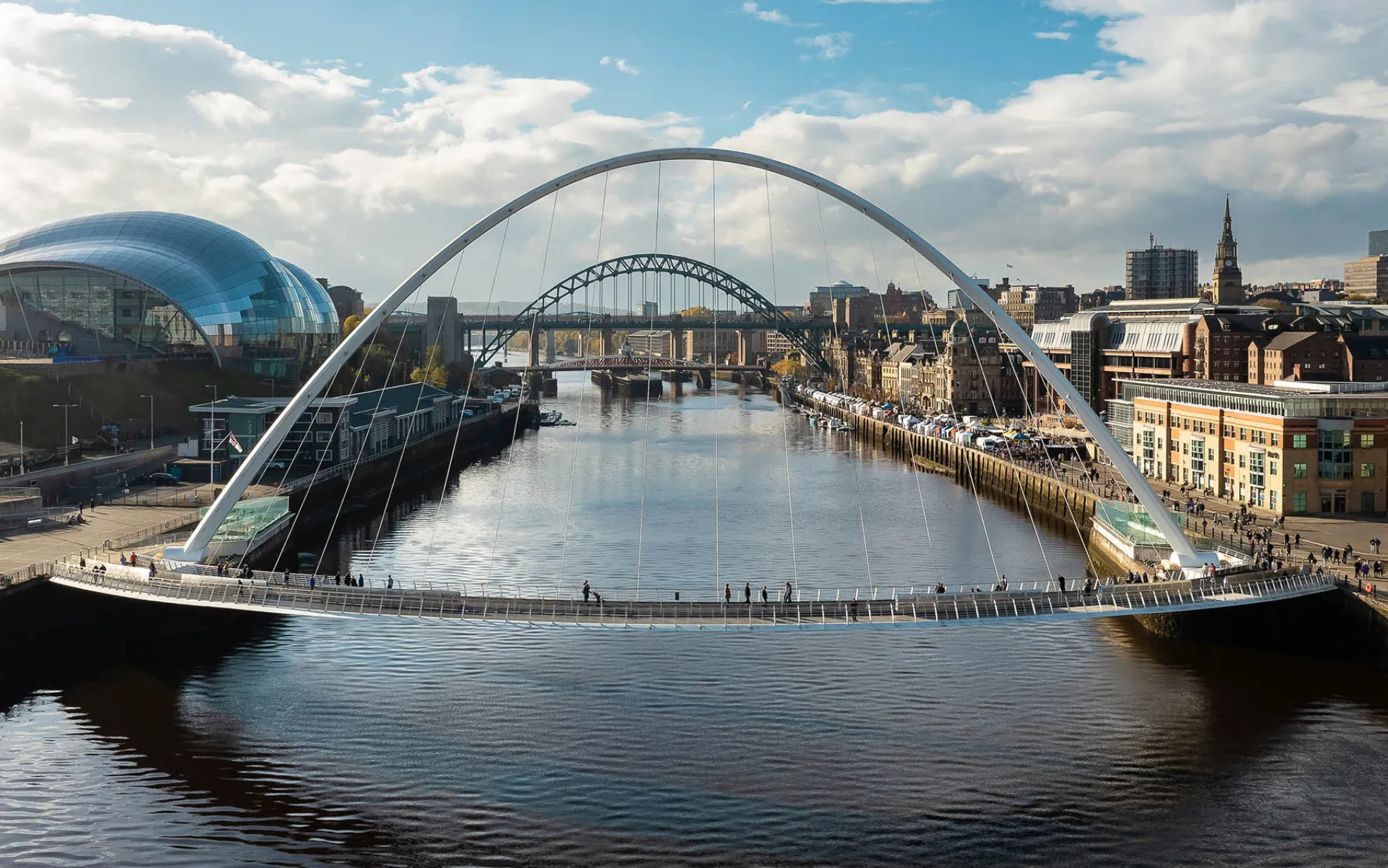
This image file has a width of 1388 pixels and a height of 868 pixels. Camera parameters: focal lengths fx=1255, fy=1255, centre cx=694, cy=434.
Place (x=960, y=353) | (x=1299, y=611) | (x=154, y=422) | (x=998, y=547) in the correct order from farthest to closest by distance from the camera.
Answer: (x=960, y=353)
(x=154, y=422)
(x=998, y=547)
(x=1299, y=611)

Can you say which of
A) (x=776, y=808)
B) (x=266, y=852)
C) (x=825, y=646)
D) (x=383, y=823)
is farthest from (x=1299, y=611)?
(x=266, y=852)

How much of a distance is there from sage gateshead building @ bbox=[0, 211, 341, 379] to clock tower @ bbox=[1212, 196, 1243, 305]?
93.0m

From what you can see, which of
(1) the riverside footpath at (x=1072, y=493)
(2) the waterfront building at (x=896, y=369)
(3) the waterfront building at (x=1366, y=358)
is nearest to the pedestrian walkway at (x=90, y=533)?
(1) the riverside footpath at (x=1072, y=493)

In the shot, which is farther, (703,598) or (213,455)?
(213,455)

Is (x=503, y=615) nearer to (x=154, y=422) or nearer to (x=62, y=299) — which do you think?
(x=154, y=422)

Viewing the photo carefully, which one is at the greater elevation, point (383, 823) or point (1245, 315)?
point (1245, 315)

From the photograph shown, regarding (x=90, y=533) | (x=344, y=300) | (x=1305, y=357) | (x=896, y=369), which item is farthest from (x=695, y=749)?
(x=344, y=300)

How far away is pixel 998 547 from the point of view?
170ft

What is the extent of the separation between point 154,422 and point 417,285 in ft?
153

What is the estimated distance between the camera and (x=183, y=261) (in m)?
91.4

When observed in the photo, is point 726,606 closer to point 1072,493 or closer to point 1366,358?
point 1072,493

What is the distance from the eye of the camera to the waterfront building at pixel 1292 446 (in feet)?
151

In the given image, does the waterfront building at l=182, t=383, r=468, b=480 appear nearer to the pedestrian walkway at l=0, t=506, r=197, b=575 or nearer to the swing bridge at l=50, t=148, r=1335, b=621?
the pedestrian walkway at l=0, t=506, r=197, b=575

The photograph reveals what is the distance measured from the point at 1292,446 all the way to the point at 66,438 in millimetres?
56925
